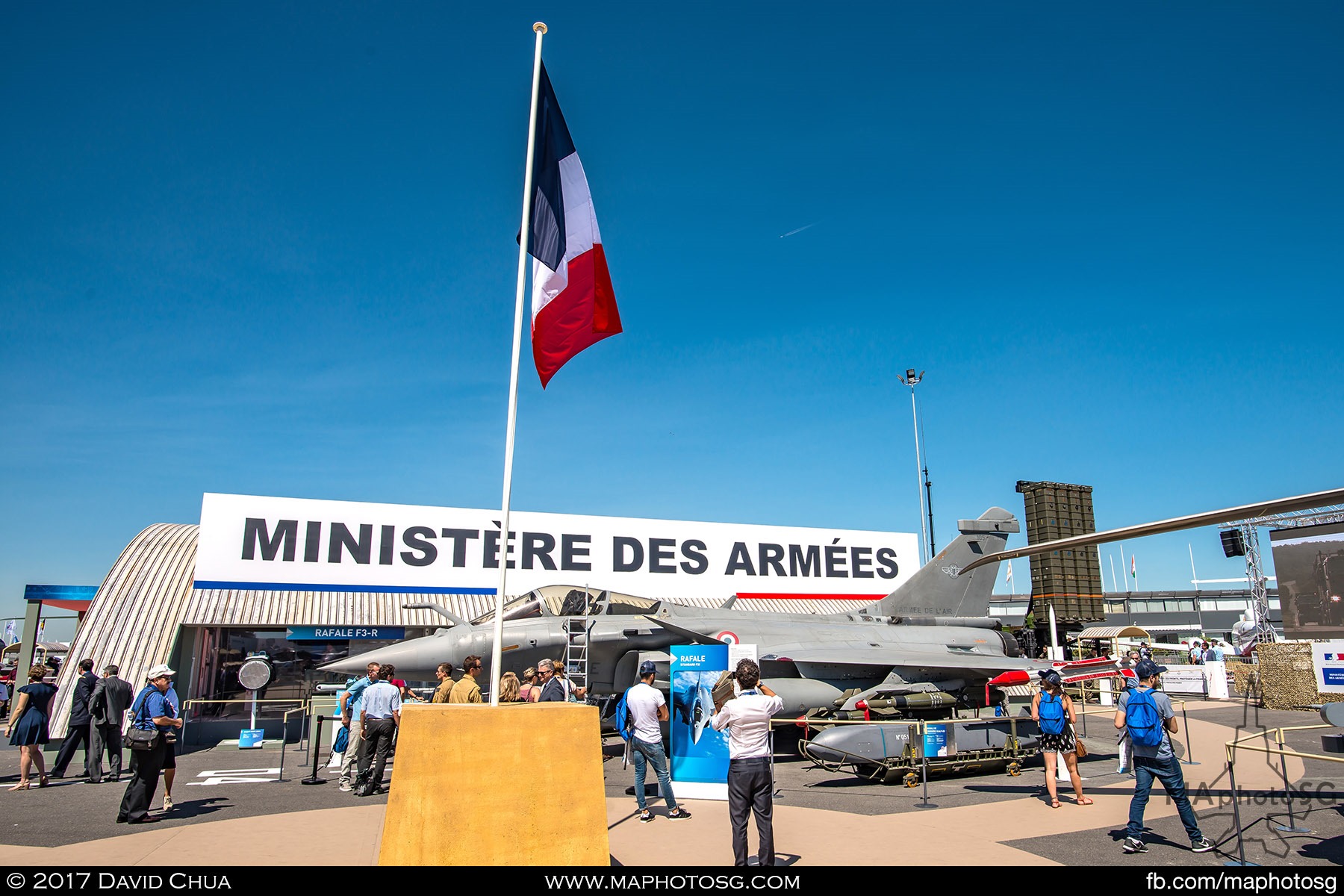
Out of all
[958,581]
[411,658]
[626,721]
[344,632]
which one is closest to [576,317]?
[626,721]

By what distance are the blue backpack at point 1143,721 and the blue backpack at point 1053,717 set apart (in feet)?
6.98

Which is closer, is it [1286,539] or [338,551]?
[1286,539]

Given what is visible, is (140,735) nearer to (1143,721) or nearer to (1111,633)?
(1143,721)

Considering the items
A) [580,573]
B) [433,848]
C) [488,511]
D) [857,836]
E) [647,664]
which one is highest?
[488,511]

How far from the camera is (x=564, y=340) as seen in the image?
7418mm

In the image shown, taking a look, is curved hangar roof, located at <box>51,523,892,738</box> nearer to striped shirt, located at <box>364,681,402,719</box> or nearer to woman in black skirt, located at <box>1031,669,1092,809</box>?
woman in black skirt, located at <box>1031,669,1092,809</box>

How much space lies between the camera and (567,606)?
49.1ft

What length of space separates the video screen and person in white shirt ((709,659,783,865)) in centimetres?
1712

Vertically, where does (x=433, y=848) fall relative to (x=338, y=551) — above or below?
below

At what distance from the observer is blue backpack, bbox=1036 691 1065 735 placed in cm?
923

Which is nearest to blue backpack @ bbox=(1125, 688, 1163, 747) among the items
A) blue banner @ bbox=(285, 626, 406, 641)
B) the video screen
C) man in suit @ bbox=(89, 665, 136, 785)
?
man in suit @ bbox=(89, 665, 136, 785)
